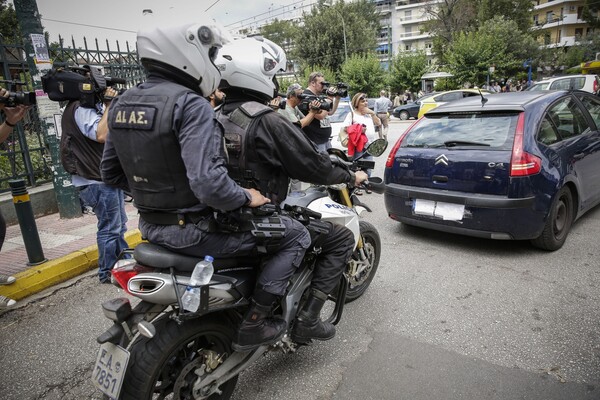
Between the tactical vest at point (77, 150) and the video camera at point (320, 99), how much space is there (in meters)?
2.34

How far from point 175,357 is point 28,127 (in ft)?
18.9

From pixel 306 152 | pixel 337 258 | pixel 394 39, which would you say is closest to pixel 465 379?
pixel 337 258

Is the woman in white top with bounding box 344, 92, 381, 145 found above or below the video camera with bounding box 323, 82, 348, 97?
below

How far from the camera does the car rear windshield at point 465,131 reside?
4184mm

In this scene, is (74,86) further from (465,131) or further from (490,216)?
(490,216)

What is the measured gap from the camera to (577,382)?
244 cm

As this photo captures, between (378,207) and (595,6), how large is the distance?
56369 millimetres

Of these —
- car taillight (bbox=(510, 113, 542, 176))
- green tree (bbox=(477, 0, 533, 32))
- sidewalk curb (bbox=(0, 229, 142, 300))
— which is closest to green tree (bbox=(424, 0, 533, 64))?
green tree (bbox=(477, 0, 533, 32))

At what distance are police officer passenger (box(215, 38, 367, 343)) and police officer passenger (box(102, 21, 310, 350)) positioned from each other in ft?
0.66

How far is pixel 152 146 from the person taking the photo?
1839 mm

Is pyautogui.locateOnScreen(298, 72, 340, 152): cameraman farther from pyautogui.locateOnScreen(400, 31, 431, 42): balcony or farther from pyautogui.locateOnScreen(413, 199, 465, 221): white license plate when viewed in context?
pyautogui.locateOnScreen(400, 31, 431, 42): balcony

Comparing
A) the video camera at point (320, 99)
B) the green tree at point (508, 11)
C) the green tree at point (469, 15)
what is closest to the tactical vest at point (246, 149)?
the video camera at point (320, 99)

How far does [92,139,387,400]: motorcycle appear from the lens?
1.85m

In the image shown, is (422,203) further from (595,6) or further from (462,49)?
(595,6)
